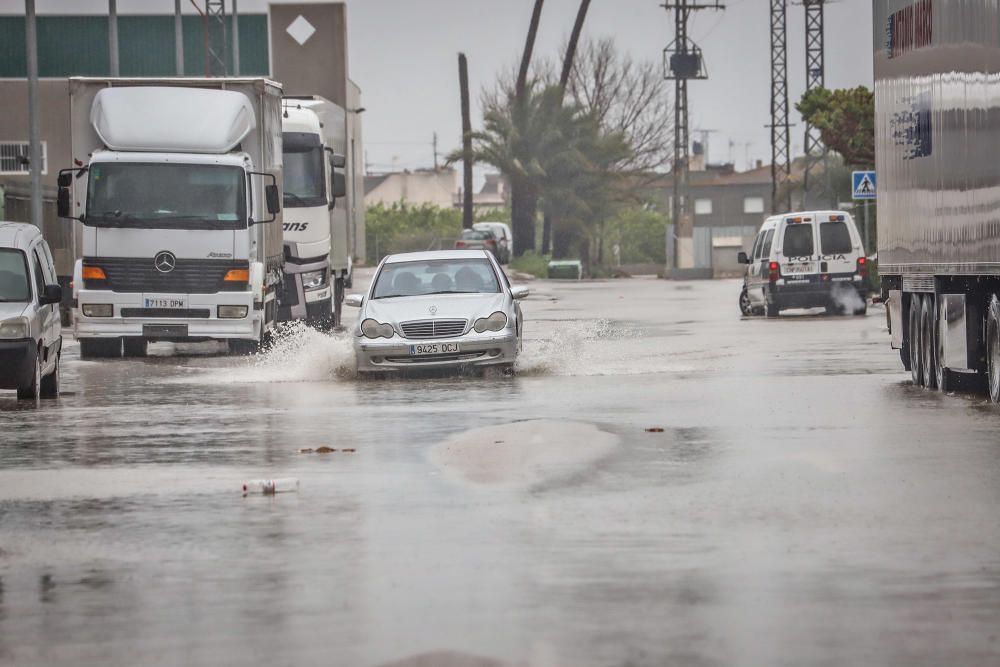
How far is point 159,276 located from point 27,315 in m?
7.44

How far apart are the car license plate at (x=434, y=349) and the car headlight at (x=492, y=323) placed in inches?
13.7

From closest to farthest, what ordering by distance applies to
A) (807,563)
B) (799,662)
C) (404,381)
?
(799,662), (807,563), (404,381)

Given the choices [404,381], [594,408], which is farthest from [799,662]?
[404,381]

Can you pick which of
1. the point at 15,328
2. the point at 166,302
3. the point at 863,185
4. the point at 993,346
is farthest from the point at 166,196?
the point at 863,185

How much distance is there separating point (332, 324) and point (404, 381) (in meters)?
13.0

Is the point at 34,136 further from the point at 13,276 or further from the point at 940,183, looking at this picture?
the point at 940,183

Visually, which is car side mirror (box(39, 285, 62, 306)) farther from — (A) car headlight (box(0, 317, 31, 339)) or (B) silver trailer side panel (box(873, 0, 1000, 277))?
(B) silver trailer side panel (box(873, 0, 1000, 277))

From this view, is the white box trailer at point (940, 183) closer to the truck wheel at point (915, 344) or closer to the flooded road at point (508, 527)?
the truck wheel at point (915, 344)

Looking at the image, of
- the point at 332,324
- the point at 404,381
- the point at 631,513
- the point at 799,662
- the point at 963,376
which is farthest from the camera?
the point at 332,324

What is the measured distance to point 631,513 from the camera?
1091 centimetres

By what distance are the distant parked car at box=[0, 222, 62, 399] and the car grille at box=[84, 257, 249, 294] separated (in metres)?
4.93

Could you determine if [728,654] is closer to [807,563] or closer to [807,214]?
[807,563]

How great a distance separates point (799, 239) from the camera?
37562 millimetres

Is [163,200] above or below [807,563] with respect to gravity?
above
